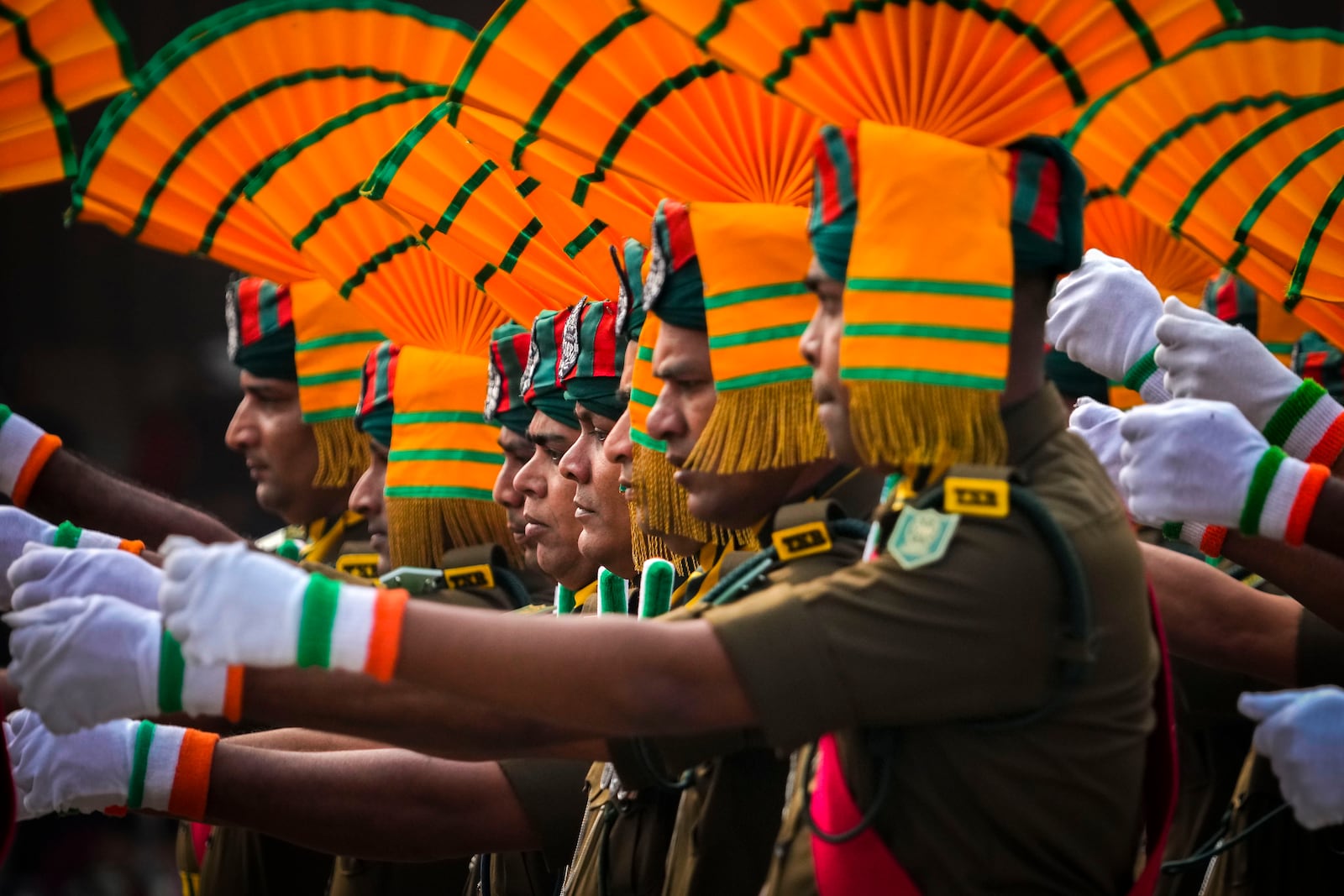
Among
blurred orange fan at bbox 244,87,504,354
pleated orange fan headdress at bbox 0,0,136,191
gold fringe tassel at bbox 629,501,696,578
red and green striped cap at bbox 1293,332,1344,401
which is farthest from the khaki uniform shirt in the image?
blurred orange fan at bbox 244,87,504,354

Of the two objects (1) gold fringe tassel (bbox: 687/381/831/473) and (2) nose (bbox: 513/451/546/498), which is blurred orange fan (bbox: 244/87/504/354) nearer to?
(2) nose (bbox: 513/451/546/498)

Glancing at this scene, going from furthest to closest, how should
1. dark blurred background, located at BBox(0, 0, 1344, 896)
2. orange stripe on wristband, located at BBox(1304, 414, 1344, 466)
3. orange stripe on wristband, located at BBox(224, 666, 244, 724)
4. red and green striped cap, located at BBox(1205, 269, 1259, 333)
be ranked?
dark blurred background, located at BBox(0, 0, 1344, 896)
red and green striped cap, located at BBox(1205, 269, 1259, 333)
orange stripe on wristband, located at BBox(1304, 414, 1344, 466)
orange stripe on wristband, located at BBox(224, 666, 244, 724)

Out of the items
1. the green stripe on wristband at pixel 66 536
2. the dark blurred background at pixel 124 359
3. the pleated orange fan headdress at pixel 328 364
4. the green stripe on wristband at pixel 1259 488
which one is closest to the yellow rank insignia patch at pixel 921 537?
the green stripe on wristband at pixel 1259 488

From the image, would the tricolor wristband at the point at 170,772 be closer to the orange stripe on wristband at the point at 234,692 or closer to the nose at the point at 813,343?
the orange stripe on wristband at the point at 234,692

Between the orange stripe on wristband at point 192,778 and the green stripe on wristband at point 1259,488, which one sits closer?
the green stripe on wristband at point 1259,488

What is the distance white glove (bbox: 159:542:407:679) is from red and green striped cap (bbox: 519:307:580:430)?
2156mm

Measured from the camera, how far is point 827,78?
2.72 m

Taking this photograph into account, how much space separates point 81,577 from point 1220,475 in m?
1.75

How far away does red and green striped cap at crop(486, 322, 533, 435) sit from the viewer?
4559 mm

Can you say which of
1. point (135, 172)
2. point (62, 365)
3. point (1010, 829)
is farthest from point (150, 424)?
point (1010, 829)

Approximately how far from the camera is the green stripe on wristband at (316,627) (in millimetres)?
2066

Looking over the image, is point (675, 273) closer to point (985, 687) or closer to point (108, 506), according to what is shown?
point (985, 687)

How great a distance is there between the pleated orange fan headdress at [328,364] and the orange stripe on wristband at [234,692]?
3.18 metres

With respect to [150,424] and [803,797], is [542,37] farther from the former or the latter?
[150,424]
